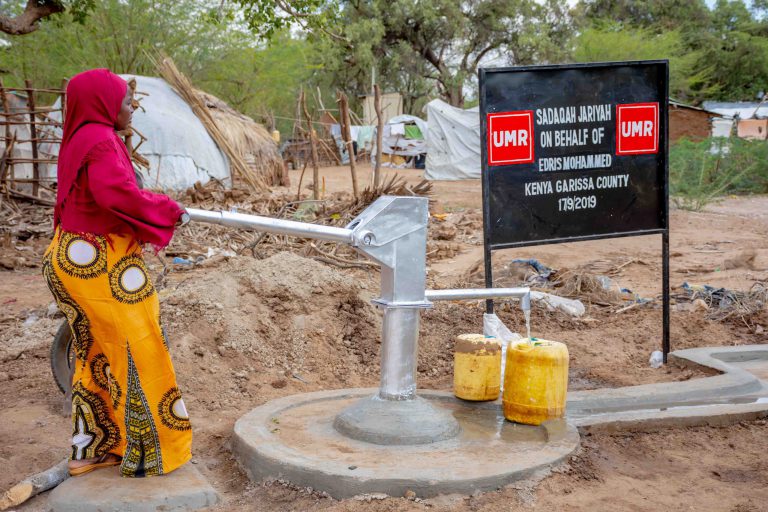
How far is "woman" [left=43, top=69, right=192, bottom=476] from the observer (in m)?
2.66

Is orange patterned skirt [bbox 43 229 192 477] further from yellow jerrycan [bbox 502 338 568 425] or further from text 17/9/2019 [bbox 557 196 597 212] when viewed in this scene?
text 17/9/2019 [bbox 557 196 597 212]

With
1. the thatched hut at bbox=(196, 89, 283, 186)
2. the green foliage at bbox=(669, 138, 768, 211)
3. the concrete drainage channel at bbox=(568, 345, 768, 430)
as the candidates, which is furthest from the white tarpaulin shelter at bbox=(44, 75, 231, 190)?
the concrete drainage channel at bbox=(568, 345, 768, 430)

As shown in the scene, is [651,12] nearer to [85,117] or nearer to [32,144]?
[32,144]

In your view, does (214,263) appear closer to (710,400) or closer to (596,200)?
(596,200)

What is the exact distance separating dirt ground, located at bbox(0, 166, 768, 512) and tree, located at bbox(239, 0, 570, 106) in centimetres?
2466

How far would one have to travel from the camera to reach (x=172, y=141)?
15508 millimetres

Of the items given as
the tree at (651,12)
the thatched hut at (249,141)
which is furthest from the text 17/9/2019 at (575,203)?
the tree at (651,12)

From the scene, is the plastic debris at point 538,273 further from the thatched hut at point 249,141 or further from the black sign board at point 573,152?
the thatched hut at point 249,141

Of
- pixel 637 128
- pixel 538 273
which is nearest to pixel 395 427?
pixel 637 128

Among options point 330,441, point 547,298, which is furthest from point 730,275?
point 330,441

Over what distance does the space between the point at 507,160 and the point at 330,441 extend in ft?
6.41

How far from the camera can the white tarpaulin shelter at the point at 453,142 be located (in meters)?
24.0

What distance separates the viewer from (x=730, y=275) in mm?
7707

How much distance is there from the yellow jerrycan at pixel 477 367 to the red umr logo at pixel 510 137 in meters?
1.12
